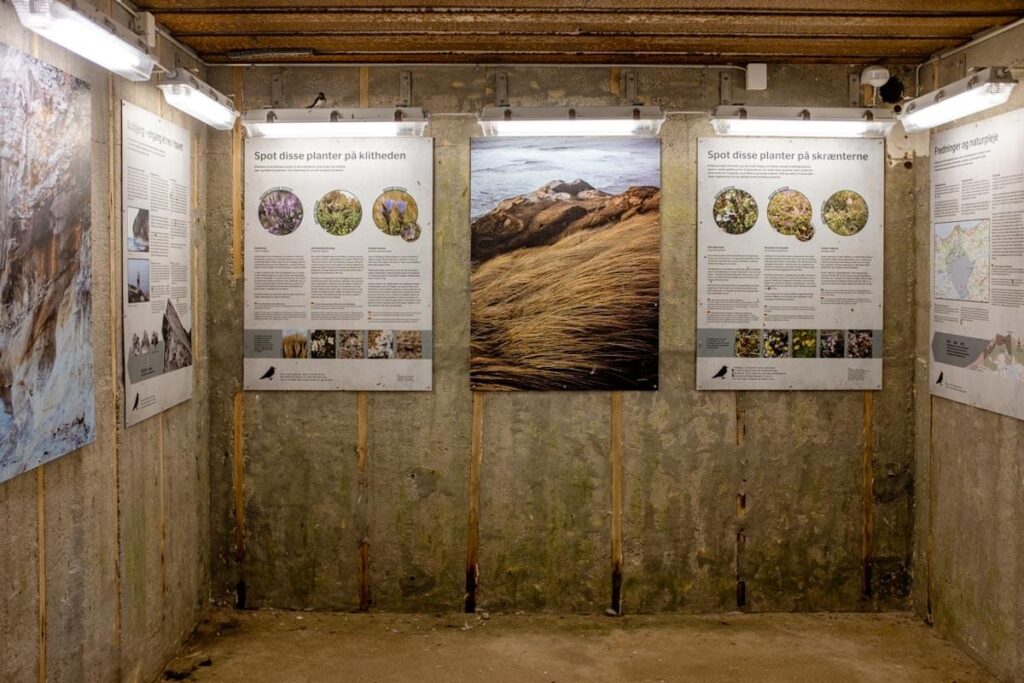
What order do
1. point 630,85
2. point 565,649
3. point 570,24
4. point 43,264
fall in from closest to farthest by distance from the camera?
1. point 43,264
2. point 570,24
3. point 565,649
4. point 630,85

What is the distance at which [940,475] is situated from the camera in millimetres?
4148

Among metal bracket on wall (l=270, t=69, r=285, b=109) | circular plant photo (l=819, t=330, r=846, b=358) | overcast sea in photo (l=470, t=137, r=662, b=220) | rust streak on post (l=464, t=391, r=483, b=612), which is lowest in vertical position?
rust streak on post (l=464, t=391, r=483, b=612)

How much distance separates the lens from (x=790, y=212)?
427 centimetres

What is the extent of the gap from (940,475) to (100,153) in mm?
3886

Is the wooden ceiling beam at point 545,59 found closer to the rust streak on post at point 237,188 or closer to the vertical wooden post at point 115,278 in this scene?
the rust streak on post at point 237,188

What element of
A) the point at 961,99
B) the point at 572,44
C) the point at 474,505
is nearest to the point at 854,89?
the point at 961,99

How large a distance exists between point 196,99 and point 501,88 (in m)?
1.46

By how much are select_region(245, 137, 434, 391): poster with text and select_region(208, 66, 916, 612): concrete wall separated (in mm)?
90

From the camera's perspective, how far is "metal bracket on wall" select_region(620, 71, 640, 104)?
423 centimetres

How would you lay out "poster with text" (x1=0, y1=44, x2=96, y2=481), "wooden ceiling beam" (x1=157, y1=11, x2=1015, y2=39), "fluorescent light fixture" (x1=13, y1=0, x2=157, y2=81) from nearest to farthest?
1. "fluorescent light fixture" (x1=13, y1=0, x2=157, y2=81)
2. "poster with text" (x1=0, y1=44, x2=96, y2=481)
3. "wooden ceiling beam" (x1=157, y1=11, x2=1015, y2=39)

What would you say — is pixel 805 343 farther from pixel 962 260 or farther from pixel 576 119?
pixel 576 119

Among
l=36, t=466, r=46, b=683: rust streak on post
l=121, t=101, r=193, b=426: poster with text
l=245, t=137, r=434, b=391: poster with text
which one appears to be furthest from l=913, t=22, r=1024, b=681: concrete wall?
l=36, t=466, r=46, b=683: rust streak on post

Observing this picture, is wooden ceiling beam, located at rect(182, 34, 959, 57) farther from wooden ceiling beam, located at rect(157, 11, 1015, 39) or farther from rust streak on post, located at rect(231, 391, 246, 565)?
rust streak on post, located at rect(231, 391, 246, 565)

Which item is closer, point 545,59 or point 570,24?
point 570,24
